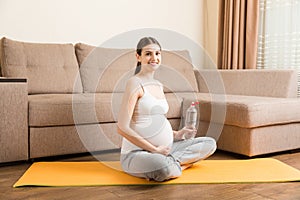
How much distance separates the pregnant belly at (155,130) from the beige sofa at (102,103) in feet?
0.99

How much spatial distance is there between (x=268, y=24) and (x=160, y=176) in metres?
2.30

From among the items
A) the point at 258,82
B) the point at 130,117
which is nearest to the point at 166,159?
the point at 130,117

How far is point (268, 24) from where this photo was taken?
363 cm

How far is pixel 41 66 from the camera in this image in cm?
285

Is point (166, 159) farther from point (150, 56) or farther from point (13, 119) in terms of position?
point (13, 119)

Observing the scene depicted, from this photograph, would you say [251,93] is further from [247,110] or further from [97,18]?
[97,18]

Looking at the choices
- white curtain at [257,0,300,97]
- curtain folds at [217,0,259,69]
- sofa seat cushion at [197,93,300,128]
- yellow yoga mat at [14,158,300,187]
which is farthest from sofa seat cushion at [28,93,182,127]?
white curtain at [257,0,300,97]

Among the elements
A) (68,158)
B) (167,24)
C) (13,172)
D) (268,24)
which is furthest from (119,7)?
(13,172)

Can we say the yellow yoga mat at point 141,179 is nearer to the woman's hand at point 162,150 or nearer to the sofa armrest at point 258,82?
the woman's hand at point 162,150

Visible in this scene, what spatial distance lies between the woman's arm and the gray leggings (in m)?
0.05

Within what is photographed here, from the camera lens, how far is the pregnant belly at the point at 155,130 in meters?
1.91

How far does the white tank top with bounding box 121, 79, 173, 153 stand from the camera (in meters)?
1.91

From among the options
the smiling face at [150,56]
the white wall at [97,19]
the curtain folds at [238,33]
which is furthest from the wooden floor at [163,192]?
the curtain folds at [238,33]

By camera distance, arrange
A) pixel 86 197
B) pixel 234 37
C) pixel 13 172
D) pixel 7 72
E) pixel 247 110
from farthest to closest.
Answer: pixel 234 37, pixel 7 72, pixel 247 110, pixel 13 172, pixel 86 197
